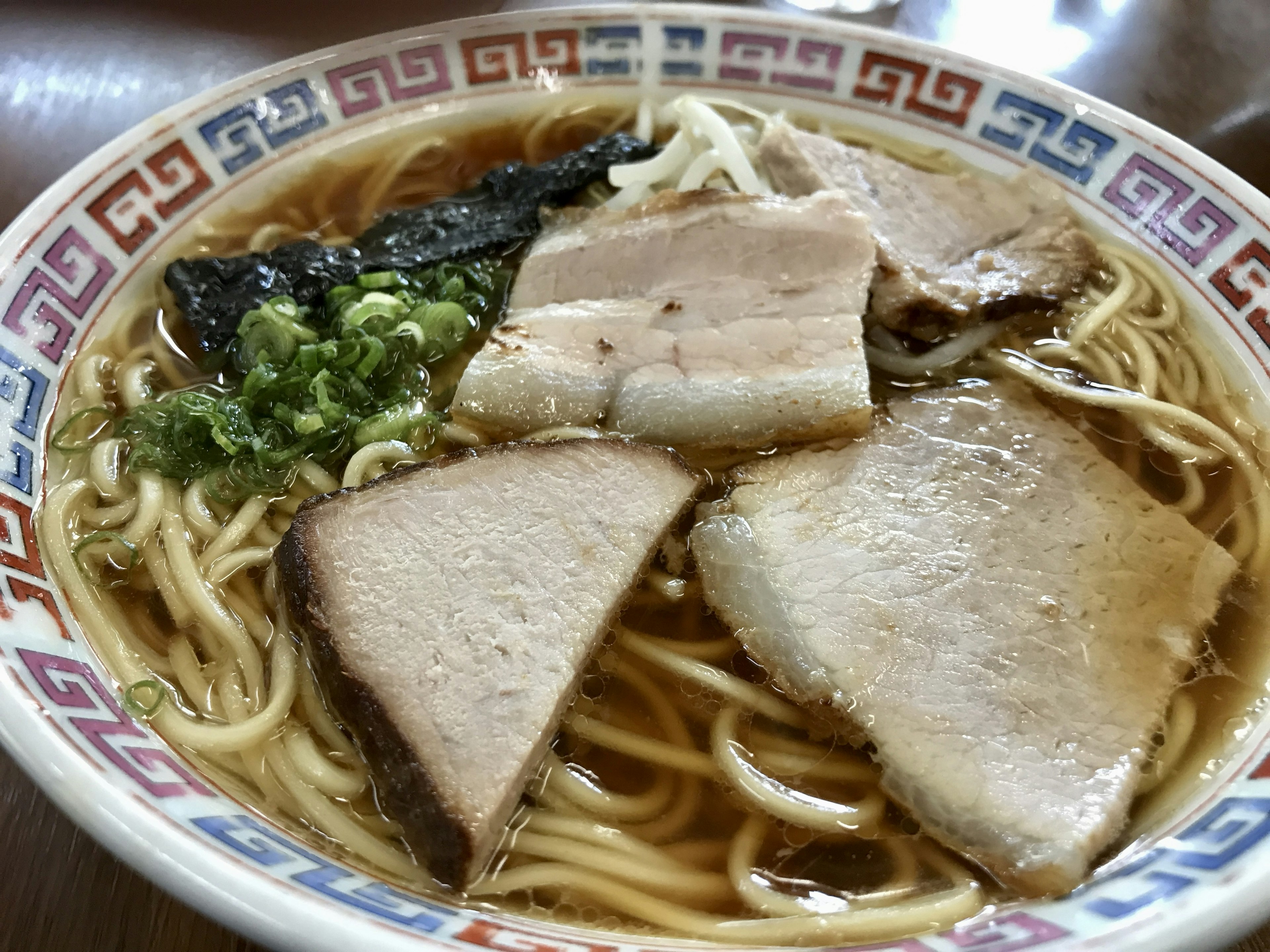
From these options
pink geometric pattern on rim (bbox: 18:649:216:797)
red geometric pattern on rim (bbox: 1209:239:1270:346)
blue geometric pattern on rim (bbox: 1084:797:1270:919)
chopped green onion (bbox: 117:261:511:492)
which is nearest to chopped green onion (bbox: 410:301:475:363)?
chopped green onion (bbox: 117:261:511:492)

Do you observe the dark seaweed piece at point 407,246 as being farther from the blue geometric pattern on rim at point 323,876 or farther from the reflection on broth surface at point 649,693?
the blue geometric pattern on rim at point 323,876

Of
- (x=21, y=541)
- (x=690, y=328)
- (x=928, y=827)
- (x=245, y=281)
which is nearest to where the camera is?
(x=928, y=827)

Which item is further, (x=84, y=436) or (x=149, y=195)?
(x=149, y=195)

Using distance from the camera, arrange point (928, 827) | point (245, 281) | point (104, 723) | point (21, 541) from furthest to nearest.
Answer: point (245, 281) → point (21, 541) → point (928, 827) → point (104, 723)

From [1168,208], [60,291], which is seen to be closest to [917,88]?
[1168,208]

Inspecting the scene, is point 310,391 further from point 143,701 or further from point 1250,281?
point 1250,281

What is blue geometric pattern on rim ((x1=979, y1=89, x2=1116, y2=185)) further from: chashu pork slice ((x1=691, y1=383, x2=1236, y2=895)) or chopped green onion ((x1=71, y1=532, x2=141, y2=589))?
chopped green onion ((x1=71, y1=532, x2=141, y2=589))

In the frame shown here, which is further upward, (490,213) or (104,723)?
(490,213)
